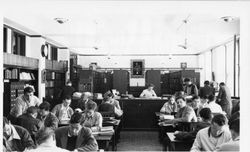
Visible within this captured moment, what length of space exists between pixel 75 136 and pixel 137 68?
47.2ft

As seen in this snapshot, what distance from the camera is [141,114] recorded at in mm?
9039

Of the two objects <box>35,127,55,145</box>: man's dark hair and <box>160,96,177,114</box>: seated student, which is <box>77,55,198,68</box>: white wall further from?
<box>35,127,55,145</box>: man's dark hair

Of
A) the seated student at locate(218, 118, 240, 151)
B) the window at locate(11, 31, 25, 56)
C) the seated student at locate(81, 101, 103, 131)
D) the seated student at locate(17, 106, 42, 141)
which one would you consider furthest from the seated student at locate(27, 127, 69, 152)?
the window at locate(11, 31, 25, 56)

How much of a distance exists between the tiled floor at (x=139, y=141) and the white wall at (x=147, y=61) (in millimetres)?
9946

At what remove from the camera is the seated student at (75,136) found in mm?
3861

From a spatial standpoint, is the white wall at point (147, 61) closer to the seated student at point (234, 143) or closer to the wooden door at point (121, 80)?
the wooden door at point (121, 80)

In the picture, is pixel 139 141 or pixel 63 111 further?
pixel 139 141

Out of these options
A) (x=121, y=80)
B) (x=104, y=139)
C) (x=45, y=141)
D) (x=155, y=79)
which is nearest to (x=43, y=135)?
(x=45, y=141)

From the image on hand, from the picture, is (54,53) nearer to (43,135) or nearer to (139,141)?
(139,141)

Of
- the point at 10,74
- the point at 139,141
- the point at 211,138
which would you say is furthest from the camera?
the point at 10,74

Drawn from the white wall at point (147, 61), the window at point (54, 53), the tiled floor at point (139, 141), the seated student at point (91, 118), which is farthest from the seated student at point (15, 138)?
the white wall at point (147, 61)

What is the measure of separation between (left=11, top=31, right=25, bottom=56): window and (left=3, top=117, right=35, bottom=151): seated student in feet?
19.6

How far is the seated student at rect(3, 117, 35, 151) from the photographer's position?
367cm
